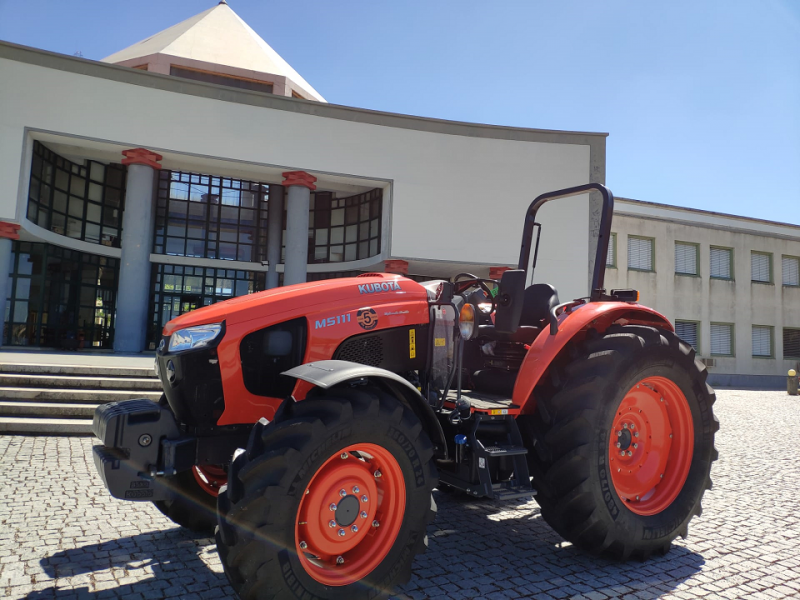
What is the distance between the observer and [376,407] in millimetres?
2480

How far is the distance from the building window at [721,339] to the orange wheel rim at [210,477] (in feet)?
84.4

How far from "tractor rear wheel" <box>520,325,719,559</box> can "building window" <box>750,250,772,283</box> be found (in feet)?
86.4

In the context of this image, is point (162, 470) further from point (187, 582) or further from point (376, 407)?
point (376, 407)

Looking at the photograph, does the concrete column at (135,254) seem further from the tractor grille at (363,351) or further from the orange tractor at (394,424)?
the tractor grille at (363,351)

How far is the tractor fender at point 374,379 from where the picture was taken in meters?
2.44

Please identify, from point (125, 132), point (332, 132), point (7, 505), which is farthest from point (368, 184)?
point (7, 505)

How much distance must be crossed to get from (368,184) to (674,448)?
15568 mm

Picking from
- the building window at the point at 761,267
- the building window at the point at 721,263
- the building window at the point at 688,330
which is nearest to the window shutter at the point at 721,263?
the building window at the point at 721,263

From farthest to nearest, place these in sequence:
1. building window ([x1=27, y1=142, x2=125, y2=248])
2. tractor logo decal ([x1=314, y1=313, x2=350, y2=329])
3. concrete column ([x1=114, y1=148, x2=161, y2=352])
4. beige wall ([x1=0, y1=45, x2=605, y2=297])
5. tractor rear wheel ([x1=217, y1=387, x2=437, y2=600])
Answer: building window ([x1=27, y1=142, x2=125, y2=248]) < concrete column ([x1=114, y1=148, x2=161, y2=352]) < beige wall ([x1=0, y1=45, x2=605, y2=297]) < tractor logo decal ([x1=314, y1=313, x2=350, y2=329]) < tractor rear wheel ([x1=217, y1=387, x2=437, y2=600])

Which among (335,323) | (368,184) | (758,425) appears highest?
(368,184)

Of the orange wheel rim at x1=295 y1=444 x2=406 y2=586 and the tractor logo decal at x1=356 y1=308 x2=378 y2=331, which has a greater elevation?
the tractor logo decal at x1=356 y1=308 x2=378 y2=331

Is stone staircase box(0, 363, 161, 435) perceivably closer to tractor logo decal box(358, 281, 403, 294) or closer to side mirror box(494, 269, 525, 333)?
tractor logo decal box(358, 281, 403, 294)

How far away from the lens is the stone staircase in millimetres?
6656

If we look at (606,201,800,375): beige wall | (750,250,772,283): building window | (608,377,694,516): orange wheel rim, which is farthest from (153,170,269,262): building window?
(750,250,772,283): building window
